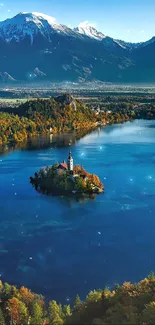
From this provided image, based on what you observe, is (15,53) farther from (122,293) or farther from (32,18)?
(122,293)

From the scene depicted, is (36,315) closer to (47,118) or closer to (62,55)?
(47,118)

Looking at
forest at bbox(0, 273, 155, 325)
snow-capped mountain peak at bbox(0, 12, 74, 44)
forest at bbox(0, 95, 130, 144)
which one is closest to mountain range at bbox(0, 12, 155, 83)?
snow-capped mountain peak at bbox(0, 12, 74, 44)

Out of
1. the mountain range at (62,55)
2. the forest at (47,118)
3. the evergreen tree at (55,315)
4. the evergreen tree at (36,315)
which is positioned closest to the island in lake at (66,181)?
the evergreen tree at (55,315)

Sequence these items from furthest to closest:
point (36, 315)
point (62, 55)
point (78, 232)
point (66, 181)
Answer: point (62, 55)
point (66, 181)
point (78, 232)
point (36, 315)

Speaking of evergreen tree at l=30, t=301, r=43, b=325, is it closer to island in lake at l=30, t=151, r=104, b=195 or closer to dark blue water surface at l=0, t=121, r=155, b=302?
dark blue water surface at l=0, t=121, r=155, b=302

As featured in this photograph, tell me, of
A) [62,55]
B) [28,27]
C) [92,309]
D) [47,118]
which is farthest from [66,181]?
[28,27]
